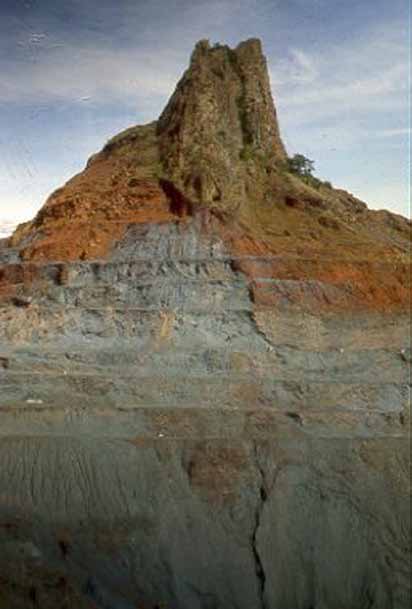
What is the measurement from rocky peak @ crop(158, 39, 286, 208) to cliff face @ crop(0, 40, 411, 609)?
162 mm

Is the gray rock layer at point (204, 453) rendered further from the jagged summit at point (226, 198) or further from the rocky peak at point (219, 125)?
the rocky peak at point (219, 125)

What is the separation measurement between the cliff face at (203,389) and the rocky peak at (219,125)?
0.16m

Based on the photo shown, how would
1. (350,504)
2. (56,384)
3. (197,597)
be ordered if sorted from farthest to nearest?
(56,384), (350,504), (197,597)

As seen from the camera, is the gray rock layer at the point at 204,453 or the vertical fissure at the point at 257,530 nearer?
the gray rock layer at the point at 204,453

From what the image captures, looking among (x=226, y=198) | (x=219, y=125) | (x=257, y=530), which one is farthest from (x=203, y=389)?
(x=219, y=125)

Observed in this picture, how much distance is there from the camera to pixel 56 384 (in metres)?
26.8

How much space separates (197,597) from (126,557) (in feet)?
8.44

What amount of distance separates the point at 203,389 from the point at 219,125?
18625mm

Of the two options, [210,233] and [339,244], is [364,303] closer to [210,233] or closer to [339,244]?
[339,244]

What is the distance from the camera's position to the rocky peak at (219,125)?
36000 mm

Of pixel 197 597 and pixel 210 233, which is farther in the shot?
pixel 210 233

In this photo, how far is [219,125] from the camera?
3881 cm

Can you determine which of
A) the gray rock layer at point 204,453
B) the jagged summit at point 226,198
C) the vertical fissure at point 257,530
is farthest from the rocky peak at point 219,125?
the vertical fissure at point 257,530

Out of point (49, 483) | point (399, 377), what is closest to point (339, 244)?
point (399, 377)
